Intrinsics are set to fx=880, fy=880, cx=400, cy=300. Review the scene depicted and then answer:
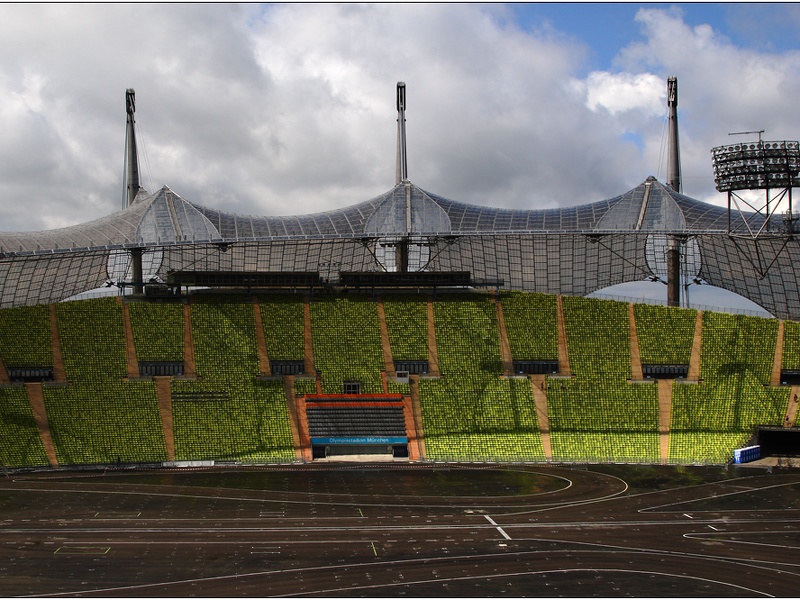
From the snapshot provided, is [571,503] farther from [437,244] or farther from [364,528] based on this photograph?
[437,244]

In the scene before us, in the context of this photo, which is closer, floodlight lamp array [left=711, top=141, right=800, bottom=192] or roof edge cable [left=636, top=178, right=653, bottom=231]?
floodlight lamp array [left=711, top=141, right=800, bottom=192]

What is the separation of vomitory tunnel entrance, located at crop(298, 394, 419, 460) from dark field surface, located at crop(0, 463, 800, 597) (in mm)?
3354

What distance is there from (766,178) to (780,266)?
2362 cm

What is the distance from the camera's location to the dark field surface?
5362cm

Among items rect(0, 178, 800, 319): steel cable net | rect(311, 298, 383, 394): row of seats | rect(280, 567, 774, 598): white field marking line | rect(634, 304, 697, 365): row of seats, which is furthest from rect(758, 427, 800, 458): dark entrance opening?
rect(280, 567, 774, 598): white field marking line

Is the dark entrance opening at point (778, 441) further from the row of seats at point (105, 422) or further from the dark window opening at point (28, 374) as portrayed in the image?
the dark window opening at point (28, 374)

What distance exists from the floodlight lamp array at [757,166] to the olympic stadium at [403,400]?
26 cm

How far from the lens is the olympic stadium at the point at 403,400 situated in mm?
59375

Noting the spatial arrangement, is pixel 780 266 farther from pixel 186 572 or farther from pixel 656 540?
pixel 186 572

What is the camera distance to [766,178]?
10012cm

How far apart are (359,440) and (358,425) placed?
2.25 meters

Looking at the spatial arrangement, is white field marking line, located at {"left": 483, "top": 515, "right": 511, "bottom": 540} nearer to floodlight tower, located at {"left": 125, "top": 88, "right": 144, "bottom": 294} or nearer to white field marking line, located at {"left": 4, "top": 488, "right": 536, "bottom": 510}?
white field marking line, located at {"left": 4, "top": 488, "right": 536, "bottom": 510}

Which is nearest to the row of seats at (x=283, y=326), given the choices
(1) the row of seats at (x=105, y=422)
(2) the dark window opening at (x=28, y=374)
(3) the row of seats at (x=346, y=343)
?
(3) the row of seats at (x=346, y=343)

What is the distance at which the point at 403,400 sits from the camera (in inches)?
3863
